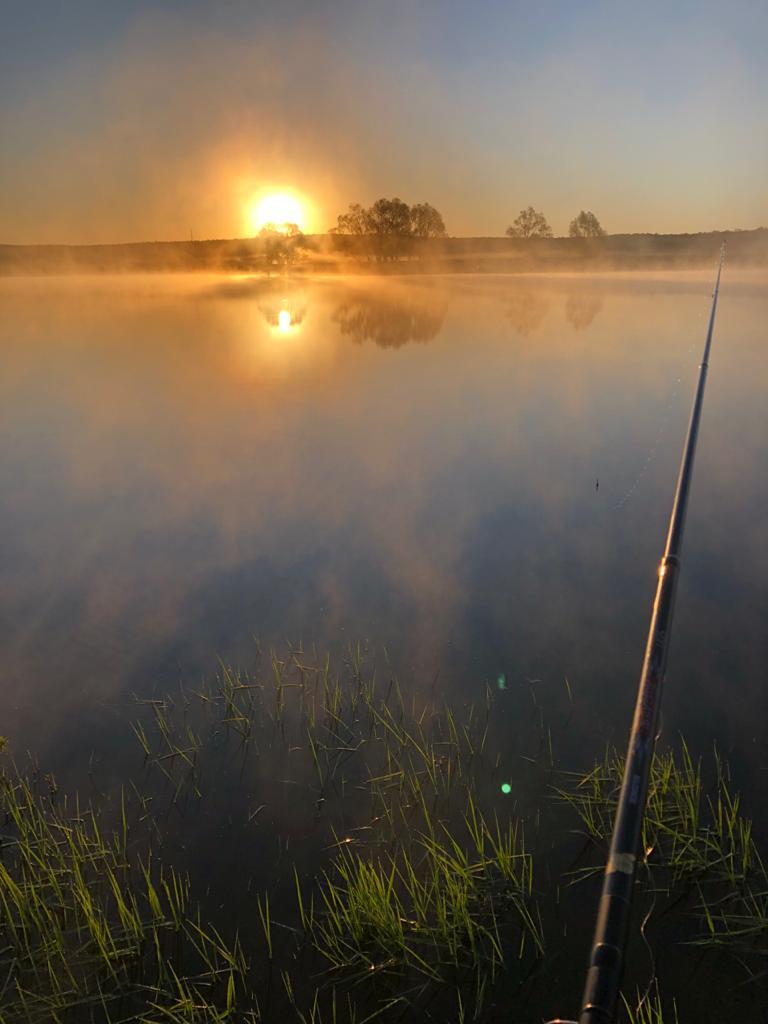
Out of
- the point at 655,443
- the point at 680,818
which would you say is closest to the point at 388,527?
the point at 680,818

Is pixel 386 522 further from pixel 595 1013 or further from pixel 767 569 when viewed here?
pixel 595 1013

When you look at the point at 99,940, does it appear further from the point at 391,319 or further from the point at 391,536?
the point at 391,319

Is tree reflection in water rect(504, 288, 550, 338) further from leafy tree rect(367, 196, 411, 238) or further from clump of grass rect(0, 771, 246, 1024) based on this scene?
leafy tree rect(367, 196, 411, 238)

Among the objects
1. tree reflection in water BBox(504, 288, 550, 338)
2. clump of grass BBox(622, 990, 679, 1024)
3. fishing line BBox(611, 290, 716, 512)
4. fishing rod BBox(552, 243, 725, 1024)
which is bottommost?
tree reflection in water BBox(504, 288, 550, 338)

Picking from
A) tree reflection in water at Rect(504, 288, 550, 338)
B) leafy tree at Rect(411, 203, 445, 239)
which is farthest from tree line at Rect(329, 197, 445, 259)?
tree reflection in water at Rect(504, 288, 550, 338)

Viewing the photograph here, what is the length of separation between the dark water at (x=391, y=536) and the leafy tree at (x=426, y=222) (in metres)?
108

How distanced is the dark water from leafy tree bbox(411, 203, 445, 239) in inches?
4241

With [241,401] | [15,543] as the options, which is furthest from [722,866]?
[241,401]

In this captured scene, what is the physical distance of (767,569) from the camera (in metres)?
8.59

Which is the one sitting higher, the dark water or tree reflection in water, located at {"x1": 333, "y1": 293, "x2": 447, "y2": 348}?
the dark water

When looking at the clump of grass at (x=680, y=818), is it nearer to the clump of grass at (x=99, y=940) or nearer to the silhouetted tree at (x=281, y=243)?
the clump of grass at (x=99, y=940)

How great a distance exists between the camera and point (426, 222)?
407 ft

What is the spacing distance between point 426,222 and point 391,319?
88913 mm

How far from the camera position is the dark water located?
6.44 metres
